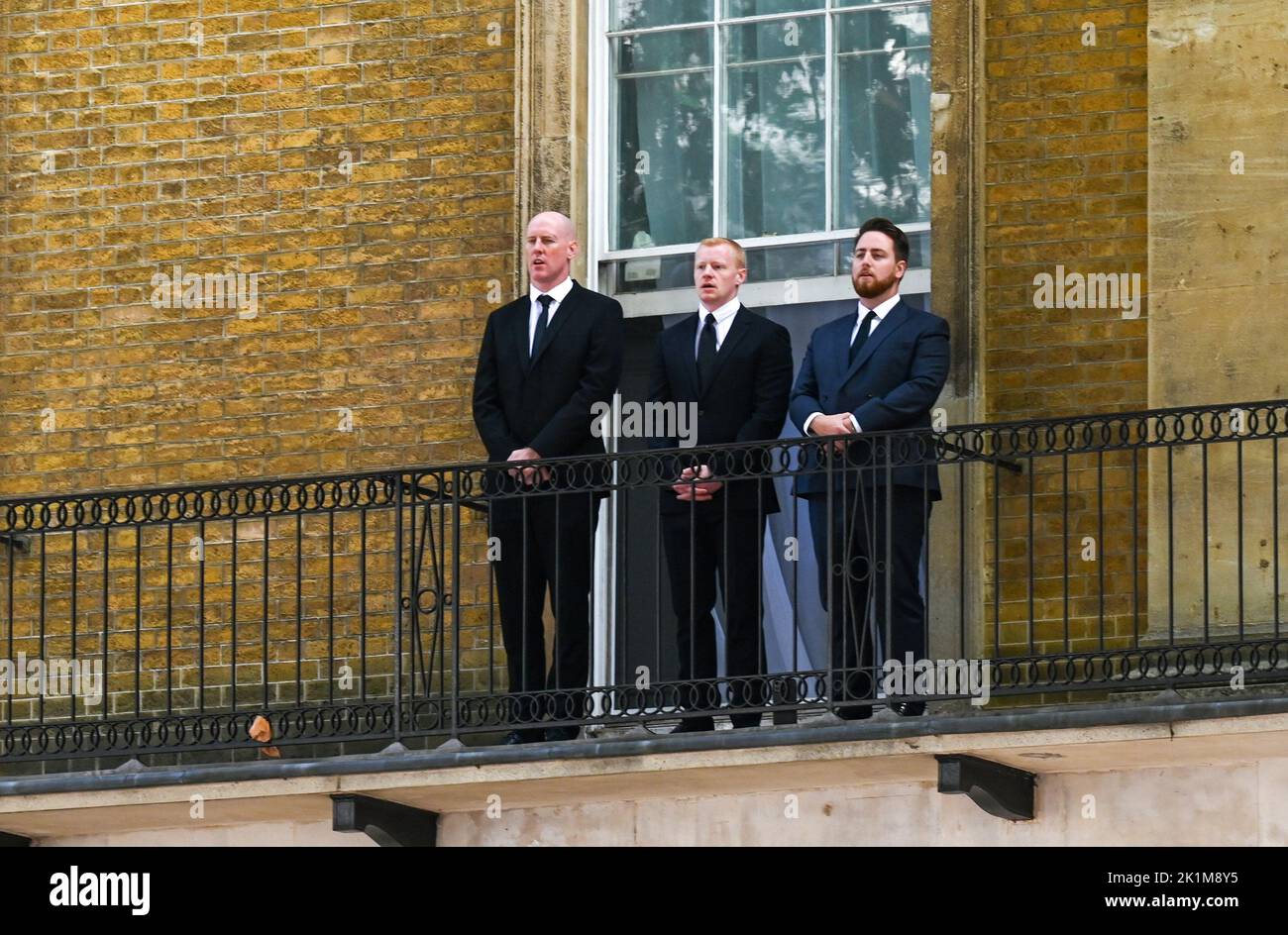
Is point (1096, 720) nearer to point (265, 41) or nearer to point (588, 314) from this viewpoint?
point (588, 314)

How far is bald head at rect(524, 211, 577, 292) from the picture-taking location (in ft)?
43.4

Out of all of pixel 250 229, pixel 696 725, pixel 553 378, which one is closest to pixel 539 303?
pixel 553 378

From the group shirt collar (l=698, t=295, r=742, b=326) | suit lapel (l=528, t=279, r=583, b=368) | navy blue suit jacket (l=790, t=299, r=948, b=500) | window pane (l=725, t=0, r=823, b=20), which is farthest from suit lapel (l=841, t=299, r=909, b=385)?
window pane (l=725, t=0, r=823, b=20)

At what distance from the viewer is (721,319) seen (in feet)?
43.0

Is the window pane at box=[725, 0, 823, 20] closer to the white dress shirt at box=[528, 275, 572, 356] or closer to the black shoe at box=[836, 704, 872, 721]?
the white dress shirt at box=[528, 275, 572, 356]

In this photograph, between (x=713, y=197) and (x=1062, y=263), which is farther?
(x=713, y=197)

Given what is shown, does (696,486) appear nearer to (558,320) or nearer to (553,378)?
(553,378)

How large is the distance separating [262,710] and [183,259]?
8.29ft

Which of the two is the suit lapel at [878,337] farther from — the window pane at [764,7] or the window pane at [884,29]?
the window pane at [764,7]

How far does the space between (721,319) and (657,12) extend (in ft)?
6.78

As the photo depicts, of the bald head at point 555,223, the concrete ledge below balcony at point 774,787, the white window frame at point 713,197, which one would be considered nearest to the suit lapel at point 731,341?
the bald head at point 555,223

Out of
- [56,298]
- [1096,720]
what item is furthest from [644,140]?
[1096,720]

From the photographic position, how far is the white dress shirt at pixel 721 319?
1305cm

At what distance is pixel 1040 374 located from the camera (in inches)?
527
